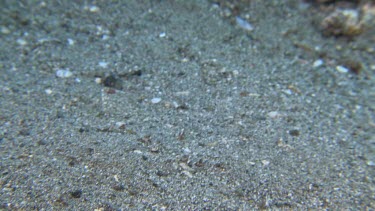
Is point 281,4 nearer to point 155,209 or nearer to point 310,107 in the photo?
point 310,107

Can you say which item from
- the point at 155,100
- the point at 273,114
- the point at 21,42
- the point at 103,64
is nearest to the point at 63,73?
the point at 103,64

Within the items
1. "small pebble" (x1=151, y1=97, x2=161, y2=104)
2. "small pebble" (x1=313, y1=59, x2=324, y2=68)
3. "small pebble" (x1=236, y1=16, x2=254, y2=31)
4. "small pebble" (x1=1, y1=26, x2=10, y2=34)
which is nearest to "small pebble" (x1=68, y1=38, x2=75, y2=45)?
"small pebble" (x1=1, y1=26, x2=10, y2=34)

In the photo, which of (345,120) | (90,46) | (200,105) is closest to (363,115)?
(345,120)

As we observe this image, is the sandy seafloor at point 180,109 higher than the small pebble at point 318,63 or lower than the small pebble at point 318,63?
lower

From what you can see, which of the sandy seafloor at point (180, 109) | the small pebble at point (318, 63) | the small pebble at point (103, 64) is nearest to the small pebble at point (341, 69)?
the sandy seafloor at point (180, 109)

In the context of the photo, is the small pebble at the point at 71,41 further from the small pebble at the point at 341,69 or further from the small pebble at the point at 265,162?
the small pebble at the point at 341,69

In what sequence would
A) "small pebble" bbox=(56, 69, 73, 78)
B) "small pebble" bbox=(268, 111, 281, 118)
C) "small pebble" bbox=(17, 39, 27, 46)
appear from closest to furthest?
"small pebble" bbox=(268, 111, 281, 118) → "small pebble" bbox=(56, 69, 73, 78) → "small pebble" bbox=(17, 39, 27, 46)

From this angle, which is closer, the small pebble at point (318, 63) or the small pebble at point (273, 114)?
the small pebble at point (273, 114)

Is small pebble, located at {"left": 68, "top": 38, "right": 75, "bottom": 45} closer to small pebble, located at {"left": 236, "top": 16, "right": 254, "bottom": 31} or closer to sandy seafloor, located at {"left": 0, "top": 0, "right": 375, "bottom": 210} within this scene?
sandy seafloor, located at {"left": 0, "top": 0, "right": 375, "bottom": 210}
